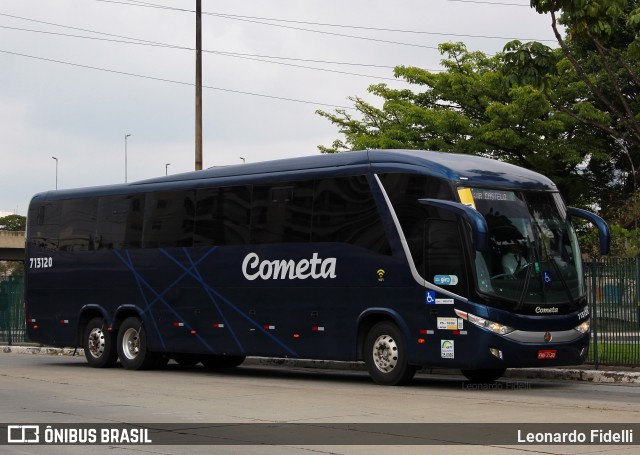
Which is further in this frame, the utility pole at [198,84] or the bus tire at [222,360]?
the utility pole at [198,84]

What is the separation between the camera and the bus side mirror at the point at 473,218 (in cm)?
1630

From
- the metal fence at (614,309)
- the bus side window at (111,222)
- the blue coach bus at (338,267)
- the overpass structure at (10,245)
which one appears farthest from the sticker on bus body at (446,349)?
the overpass structure at (10,245)

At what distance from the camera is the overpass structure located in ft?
270

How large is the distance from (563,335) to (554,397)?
185 centimetres

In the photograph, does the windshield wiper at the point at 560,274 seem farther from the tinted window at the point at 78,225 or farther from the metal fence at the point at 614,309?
the tinted window at the point at 78,225

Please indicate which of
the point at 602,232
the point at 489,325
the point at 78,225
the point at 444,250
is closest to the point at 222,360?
the point at 78,225

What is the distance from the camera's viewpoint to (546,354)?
56.7ft

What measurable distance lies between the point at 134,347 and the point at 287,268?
4.99 metres

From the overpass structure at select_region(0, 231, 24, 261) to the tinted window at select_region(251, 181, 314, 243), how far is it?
2552 inches

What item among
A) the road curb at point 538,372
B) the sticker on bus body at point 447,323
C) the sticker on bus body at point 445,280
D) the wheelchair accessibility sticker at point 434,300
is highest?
the sticker on bus body at point 445,280

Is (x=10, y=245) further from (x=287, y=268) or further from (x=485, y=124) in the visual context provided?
(x=287, y=268)

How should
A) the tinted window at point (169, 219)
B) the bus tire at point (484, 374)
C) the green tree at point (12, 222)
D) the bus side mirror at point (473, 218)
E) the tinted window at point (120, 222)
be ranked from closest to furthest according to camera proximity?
the bus side mirror at point (473, 218) < the bus tire at point (484, 374) < the tinted window at point (169, 219) < the tinted window at point (120, 222) < the green tree at point (12, 222)

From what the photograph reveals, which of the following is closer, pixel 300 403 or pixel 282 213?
pixel 300 403

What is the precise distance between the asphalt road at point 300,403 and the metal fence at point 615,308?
1.65 meters
